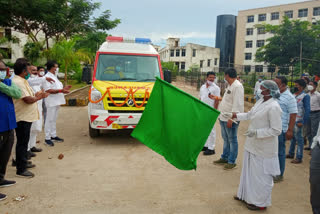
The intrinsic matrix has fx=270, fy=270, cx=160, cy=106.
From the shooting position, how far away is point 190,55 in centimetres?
5222

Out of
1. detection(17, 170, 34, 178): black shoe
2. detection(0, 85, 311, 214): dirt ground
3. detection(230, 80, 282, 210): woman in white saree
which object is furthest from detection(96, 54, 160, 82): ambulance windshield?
detection(230, 80, 282, 210): woman in white saree

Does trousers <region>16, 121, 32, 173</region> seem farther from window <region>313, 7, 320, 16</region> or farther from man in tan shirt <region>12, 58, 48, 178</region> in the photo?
window <region>313, 7, 320, 16</region>

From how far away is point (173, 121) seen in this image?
3381 mm

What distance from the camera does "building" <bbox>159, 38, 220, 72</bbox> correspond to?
52406mm

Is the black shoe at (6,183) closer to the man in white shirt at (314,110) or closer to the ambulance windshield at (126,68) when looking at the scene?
the ambulance windshield at (126,68)

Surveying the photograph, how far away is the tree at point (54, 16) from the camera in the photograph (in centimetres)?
1862

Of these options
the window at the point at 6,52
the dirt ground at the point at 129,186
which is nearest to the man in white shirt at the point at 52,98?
the dirt ground at the point at 129,186

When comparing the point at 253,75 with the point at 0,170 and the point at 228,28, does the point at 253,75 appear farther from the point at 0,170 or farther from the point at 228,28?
the point at 228,28

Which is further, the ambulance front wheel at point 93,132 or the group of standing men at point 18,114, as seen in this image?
the ambulance front wheel at point 93,132

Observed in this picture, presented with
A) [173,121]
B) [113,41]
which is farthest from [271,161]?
[113,41]

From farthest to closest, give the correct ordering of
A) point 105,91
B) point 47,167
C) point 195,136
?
point 105,91
point 47,167
point 195,136

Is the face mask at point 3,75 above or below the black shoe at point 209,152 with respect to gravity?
above

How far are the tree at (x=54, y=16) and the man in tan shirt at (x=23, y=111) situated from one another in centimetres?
1640

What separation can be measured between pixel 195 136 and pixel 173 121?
1.09 ft
